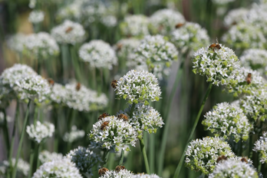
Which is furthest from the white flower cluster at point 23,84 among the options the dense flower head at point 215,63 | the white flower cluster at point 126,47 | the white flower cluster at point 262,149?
the white flower cluster at point 262,149

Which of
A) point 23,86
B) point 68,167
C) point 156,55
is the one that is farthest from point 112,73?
point 68,167

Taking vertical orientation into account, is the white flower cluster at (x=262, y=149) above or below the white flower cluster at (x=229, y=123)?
below

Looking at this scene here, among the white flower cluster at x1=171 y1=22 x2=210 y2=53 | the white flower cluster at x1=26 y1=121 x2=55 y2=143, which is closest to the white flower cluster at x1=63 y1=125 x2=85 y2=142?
the white flower cluster at x1=26 y1=121 x2=55 y2=143

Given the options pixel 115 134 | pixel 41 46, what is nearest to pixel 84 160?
pixel 115 134

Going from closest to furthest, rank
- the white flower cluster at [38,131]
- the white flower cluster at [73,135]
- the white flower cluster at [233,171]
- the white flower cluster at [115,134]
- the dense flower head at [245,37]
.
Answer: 1. the white flower cluster at [233,171]
2. the white flower cluster at [115,134]
3. the white flower cluster at [38,131]
4. the white flower cluster at [73,135]
5. the dense flower head at [245,37]

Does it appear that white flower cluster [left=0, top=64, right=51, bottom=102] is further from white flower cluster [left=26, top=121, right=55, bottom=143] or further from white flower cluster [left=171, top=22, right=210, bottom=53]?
white flower cluster [left=171, top=22, right=210, bottom=53]

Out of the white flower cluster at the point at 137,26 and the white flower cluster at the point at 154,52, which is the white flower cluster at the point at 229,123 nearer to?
the white flower cluster at the point at 154,52

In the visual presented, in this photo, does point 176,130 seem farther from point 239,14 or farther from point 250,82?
point 250,82
